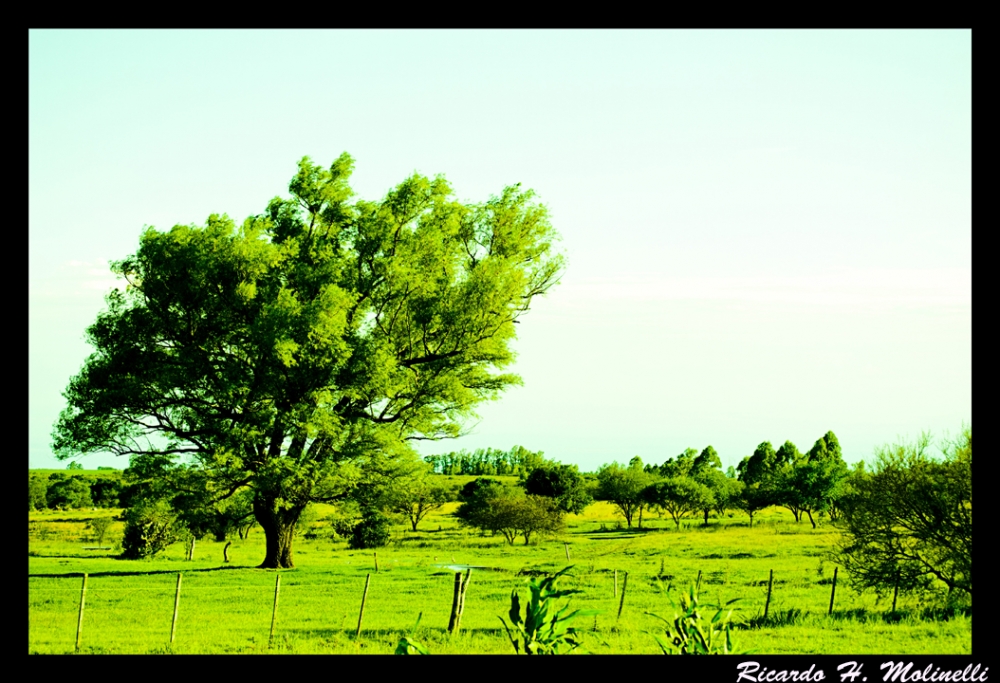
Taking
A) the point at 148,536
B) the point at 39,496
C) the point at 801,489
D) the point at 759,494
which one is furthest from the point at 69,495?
the point at 801,489

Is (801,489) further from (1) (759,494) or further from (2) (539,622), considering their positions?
(2) (539,622)

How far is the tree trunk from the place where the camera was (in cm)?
2677

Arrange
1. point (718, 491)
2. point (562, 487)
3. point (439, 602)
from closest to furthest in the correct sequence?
point (439, 602)
point (718, 491)
point (562, 487)

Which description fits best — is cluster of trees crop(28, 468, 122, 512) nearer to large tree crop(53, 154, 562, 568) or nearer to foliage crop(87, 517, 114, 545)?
foliage crop(87, 517, 114, 545)

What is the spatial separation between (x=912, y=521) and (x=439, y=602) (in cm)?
1115

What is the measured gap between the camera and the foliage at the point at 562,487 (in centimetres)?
6744

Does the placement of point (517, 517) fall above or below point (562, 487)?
below

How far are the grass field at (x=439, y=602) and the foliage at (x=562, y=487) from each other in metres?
26.8

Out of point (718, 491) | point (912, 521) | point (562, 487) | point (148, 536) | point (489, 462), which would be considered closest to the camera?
point (912, 521)

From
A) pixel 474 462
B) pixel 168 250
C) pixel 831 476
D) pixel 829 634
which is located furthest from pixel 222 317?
pixel 474 462

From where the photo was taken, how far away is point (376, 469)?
26.3 metres

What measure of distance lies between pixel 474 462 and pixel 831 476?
71017 millimetres

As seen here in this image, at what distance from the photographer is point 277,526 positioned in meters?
27.2
